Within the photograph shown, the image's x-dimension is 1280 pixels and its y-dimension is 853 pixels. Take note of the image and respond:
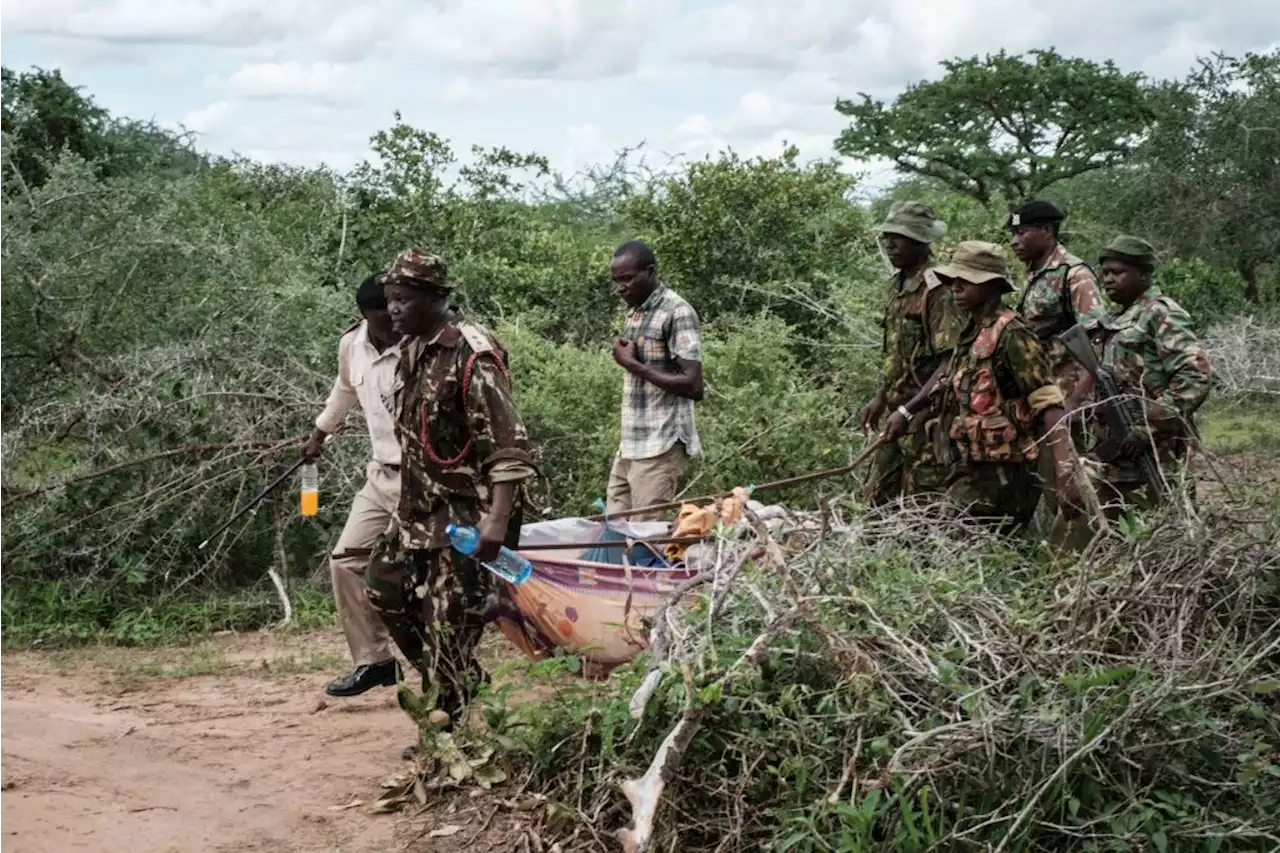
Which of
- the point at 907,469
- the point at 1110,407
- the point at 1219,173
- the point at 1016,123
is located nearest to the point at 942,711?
the point at 907,469

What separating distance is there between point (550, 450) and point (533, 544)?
2.57 m

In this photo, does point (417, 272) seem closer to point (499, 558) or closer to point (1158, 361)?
point (499, 558)

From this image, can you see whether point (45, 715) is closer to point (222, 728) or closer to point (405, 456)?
point (222, 728)

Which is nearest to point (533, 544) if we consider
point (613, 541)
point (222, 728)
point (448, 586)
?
point (613, 541)

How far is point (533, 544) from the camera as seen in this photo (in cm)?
574

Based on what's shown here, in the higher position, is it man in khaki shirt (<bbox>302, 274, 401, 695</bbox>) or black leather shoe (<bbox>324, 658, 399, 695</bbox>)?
man in khaki shirt (<bbox>302, 274, 401, 695</bbox>)

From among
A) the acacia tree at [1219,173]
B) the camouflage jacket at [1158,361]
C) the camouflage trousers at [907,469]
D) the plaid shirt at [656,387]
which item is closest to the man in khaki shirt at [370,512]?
the plaid shirt at [656,387]

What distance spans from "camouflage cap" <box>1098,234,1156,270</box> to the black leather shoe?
125 inches

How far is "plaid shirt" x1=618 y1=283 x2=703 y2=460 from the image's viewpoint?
21.0 ft

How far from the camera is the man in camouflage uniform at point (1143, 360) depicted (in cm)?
588

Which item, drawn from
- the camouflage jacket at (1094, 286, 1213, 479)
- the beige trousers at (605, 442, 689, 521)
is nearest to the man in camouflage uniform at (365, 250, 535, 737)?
the beige trousers at (605, 442, 689, 521)

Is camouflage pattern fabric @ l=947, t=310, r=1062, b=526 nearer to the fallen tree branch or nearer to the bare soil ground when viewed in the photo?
the bare soil ground

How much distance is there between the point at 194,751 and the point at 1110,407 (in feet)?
11.8

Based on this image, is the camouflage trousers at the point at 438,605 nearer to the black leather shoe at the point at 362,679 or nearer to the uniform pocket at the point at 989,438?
the black leather shoe at the point at 362,679
